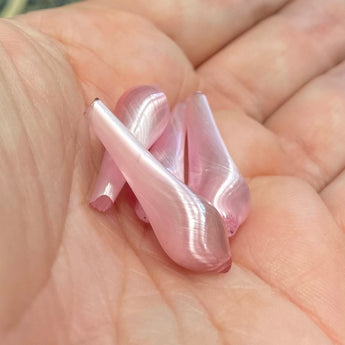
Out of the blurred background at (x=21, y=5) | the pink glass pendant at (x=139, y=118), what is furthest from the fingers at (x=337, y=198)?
the blurred background at (x=21, y=5)

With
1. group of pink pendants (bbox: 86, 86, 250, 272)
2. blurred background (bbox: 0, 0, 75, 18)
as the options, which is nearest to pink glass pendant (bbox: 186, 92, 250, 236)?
group of pink pendants (bbox: 86, 86, 250, 272)

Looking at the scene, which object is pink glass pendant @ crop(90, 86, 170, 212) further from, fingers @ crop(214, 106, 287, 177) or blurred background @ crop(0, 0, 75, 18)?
blurred background @ crop(0, 0, 75, 18)

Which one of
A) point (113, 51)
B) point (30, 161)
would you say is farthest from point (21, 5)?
point (30, 161)

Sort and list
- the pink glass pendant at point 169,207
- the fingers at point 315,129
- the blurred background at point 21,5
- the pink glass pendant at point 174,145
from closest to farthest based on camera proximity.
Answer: the pink glass pendant at point 169,207 < the pink glass pendant at point 174,145 < the fingers at point 315,129 < the blurred background at point 21,5

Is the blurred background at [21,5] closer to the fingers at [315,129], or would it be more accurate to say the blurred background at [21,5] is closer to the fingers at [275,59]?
the fingers at [275,59]

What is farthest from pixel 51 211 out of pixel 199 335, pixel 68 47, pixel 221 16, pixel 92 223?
pixel 221 16

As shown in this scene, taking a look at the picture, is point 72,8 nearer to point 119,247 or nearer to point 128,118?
point 128,118
